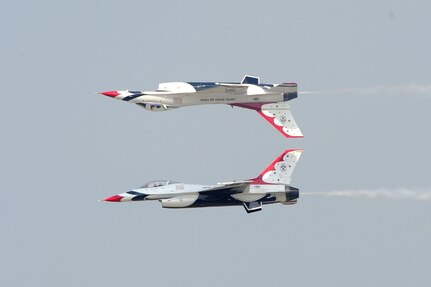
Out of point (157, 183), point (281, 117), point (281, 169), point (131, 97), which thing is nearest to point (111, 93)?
point (131, 97)

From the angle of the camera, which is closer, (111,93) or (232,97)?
(232,97)

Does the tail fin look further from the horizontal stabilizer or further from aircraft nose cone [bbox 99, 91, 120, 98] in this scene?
aircraft nose cone [bbox 99, 91, 120, 98]

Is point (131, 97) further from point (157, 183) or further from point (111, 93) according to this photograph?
point (157, 183)

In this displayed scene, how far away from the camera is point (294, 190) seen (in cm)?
8650

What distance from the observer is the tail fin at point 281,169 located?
87.3m

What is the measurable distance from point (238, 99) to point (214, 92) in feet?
4.15

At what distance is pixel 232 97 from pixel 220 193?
5974mm

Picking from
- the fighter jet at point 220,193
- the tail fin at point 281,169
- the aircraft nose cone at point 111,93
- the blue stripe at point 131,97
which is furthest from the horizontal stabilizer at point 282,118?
the aircraft nose cone at point 111,93

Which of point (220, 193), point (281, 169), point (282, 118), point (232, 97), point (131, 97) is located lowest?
point (220, 193)

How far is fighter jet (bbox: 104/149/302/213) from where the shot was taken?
283 ft

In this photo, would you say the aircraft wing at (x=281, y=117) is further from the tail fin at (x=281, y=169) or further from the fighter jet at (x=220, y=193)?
the fighter jet at (x=220, y=193)

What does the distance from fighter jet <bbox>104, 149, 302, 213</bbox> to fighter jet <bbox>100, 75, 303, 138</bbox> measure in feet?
14.3

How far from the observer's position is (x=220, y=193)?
86.4m

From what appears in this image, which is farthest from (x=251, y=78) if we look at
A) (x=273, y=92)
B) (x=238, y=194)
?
(x=238, y=194)
